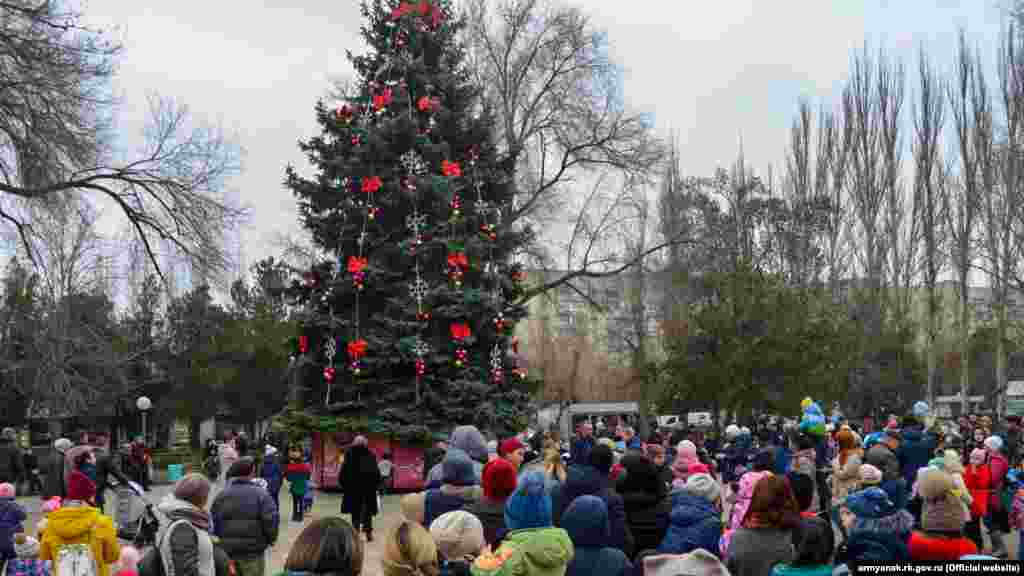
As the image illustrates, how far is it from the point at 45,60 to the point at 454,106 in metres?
11.8

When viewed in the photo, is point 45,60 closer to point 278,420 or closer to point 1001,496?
point 278,420

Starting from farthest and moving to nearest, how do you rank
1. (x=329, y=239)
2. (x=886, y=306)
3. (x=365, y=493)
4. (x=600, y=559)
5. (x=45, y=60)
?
(x=886, y=306), (x=329, y=239), (x=45, y=60), (x=365, y=493), (x=600, y=559)

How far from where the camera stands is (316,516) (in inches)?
817

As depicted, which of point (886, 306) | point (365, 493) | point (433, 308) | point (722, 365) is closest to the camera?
point (365, 493)

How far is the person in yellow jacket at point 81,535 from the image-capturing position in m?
8.41

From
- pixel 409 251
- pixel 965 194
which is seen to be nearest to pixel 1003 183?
pixel 965 194

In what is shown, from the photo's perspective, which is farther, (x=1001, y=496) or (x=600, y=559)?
(x=1001, y=496)

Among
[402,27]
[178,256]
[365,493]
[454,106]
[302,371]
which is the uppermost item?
[402,27]

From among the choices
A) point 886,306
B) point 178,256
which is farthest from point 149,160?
point 886,306

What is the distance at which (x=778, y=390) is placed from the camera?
2934 cm

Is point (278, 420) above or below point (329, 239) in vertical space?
below

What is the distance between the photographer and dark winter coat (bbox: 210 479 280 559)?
27.0 feet

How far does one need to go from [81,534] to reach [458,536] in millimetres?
4082

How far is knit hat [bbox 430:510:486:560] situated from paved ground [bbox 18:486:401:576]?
14.0 feet
